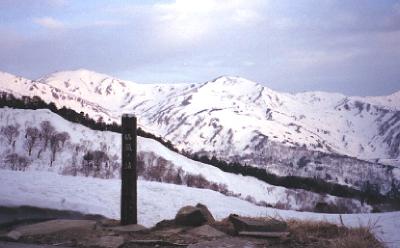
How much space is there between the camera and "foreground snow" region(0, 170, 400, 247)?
16.9 meters

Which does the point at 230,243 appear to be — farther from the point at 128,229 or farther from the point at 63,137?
the point at 63,137

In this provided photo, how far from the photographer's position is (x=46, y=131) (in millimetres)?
140125

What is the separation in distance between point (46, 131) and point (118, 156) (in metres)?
21.7

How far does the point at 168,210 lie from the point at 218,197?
10.9 meters

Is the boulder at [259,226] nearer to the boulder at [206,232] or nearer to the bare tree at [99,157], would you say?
the boulder at [206,232]

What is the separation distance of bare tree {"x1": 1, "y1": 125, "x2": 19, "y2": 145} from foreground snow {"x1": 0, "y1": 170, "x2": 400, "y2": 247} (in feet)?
385

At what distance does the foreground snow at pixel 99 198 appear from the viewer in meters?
16.9

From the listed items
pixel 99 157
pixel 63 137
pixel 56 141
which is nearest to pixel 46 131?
pixel 56 141

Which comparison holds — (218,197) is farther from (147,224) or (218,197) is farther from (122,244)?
(122,244)

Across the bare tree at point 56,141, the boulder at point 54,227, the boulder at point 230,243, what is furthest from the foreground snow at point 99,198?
the bare tree at point 56,141

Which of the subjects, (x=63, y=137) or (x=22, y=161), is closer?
(x=22, y=161)

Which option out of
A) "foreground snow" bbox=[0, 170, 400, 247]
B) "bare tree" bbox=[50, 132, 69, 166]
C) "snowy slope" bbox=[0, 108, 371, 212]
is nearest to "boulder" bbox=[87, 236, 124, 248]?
"foreground snow" bbox=[0, 170, 400, 247]

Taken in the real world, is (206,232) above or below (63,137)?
below

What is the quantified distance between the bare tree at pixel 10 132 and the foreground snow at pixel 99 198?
385 ft
